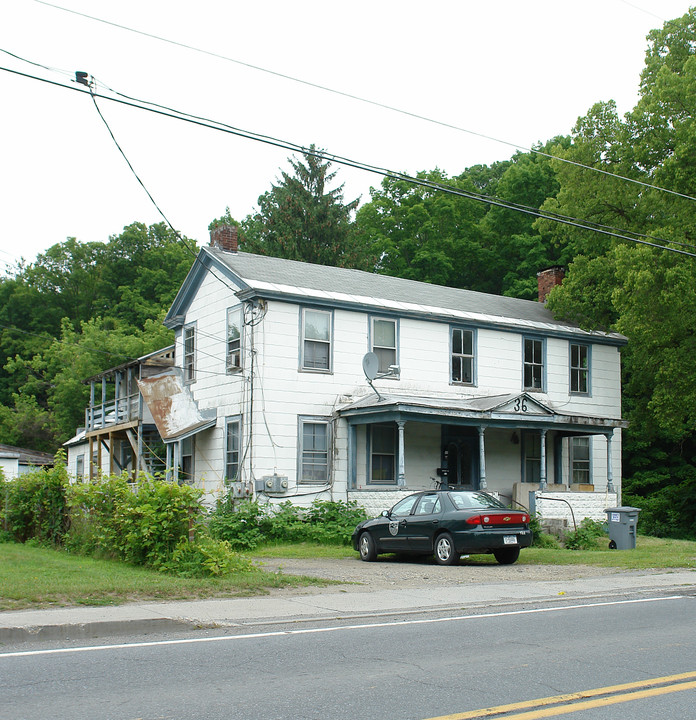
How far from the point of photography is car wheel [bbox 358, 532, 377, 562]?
18.0 m

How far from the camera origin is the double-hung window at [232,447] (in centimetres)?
2322

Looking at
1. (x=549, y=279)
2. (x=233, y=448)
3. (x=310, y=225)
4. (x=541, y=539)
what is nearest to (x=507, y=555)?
(x=541, y=539)

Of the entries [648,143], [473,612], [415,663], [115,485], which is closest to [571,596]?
[473,612]

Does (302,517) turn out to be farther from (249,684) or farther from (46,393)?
(46,393)

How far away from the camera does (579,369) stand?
96.2 feet

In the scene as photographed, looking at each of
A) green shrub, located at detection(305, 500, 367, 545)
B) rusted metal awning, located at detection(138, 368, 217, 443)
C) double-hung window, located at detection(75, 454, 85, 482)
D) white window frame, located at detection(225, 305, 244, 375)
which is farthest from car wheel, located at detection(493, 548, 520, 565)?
double-hung window, located at detection(75, 454, 85, 482)

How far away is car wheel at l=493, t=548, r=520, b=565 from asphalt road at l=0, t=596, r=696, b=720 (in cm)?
722

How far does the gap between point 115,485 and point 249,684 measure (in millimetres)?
9467

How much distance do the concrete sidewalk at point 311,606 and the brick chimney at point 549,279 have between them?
18432 millimetres

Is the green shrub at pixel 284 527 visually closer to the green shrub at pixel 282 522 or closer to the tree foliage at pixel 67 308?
the green shrub at pixel 282 522

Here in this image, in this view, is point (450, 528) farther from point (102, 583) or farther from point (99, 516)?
point (102, 583)

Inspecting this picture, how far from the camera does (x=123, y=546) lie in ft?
48.6

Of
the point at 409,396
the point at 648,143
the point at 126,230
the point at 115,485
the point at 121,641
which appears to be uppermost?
the point at 126,230

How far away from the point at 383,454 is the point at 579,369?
338 inches
